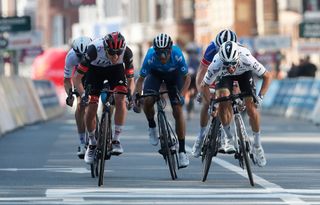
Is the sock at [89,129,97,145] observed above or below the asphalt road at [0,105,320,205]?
above

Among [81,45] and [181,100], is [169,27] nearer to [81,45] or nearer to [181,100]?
[81,45]

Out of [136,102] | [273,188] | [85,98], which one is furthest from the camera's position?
[136,102]

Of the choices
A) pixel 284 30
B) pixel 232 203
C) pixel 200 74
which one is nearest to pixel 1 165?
pixel 200 74

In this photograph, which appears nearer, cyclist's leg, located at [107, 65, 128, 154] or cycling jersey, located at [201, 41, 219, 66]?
cyclist's leg, located at [107, 65, 128, 154]

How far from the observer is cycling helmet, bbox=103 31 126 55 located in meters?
18.4

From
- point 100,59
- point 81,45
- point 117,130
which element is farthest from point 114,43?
point 81,45

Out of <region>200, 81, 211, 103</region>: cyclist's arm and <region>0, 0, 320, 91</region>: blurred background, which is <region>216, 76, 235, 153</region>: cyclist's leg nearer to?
<region>200, 81, 211, 103</region>: cyclist's arm

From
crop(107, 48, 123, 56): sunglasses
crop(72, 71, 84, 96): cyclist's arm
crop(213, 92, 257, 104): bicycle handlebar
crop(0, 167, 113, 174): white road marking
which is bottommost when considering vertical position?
crop(0, 167, 113, 174): white road marking

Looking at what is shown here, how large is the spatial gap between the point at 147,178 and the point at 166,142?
18.5 inches

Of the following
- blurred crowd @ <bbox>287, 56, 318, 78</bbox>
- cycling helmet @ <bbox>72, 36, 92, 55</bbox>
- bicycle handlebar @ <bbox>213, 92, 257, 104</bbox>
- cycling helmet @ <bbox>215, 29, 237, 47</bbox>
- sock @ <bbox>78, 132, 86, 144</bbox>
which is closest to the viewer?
bicycle handlebar @ <bbox>213, 92, 257, 104</bbox>

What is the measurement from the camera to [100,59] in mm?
19031

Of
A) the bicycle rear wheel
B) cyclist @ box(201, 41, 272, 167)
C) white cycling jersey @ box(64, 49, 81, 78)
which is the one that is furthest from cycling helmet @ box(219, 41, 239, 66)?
white cycling jersey @ box(64, 49, 81, 78)

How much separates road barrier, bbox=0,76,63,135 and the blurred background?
7.14 feet

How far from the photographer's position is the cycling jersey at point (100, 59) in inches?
745
